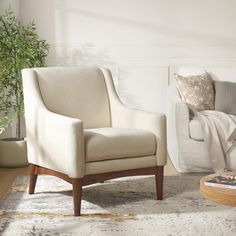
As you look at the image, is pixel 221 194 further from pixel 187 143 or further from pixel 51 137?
pixel 187 143

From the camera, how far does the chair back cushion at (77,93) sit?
3.80 meters

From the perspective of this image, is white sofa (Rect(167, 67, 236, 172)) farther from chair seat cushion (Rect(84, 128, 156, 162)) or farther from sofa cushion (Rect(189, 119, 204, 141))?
chair seat cushion (Rect(84, 128, 156, 162))

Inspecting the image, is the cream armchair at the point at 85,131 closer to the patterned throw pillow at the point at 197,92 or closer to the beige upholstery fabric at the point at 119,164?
the beige upholstery fabric at the point at 119,164

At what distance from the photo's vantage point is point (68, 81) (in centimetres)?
388

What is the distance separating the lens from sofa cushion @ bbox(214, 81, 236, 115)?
462cm

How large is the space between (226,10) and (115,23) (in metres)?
1.11

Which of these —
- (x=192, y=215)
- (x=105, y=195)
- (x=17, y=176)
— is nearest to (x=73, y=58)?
(x=17, y=176)

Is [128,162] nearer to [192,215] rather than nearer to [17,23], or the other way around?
[192,215]

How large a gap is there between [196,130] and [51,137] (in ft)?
4.42

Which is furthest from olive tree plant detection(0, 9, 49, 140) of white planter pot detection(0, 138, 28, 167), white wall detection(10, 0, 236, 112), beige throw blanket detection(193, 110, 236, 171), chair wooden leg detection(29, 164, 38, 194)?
beige throw blanket detection(193, 110, 236, 171)

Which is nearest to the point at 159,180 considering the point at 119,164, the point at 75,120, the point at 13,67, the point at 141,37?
the point at 119,164

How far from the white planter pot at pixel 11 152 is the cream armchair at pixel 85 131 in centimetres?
94

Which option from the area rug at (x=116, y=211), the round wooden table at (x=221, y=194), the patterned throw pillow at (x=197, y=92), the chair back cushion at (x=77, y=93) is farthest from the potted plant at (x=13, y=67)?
the round wooden table at (x=221, y=194)

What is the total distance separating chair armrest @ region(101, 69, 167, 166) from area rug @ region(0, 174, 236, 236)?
33 cm
